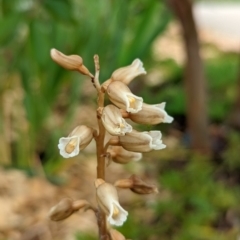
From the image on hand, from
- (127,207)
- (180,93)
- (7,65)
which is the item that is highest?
(7,65)

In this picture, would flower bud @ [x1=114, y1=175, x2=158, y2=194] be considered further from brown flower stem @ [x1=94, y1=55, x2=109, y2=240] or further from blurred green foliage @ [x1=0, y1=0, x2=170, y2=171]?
blurred green foliage @ [x1=0, y1=0, x2=170, y2=171]

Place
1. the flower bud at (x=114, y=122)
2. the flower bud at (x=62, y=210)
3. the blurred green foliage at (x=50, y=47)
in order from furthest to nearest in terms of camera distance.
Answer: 1. the blurred green foliage at (x=50, y=47)
2. the flower bud at (x=62, y=210)
3. the flower bud at (x=114, y=122)

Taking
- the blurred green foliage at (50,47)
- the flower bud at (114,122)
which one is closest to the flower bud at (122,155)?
the flower bud at (114,122)

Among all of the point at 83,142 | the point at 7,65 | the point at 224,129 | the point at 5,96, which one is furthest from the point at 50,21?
the point at 83,142

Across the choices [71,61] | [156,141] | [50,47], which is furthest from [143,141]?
[50,47]

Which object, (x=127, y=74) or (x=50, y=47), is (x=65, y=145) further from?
(x=50, y=47)

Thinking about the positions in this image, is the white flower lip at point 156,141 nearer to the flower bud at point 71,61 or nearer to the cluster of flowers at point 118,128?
the cluster of flowers at point 118,128

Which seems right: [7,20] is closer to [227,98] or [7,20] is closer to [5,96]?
[5,96]
